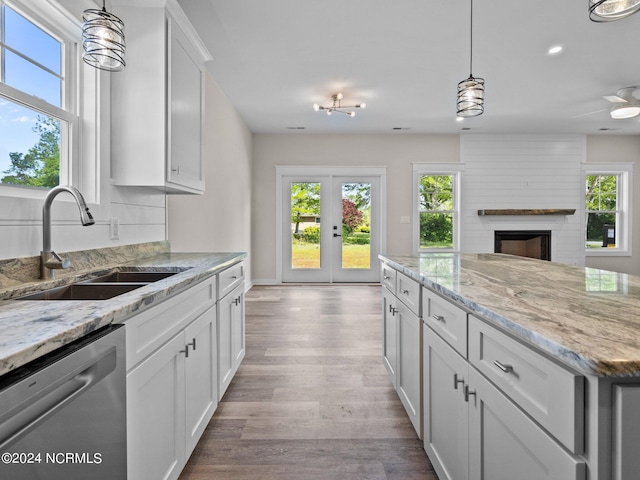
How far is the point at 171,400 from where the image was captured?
138 centimetres

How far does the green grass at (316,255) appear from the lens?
267 inches

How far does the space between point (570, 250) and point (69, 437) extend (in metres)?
8.03

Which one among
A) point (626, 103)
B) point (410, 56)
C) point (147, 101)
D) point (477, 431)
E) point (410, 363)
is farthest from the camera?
point (626, 103)

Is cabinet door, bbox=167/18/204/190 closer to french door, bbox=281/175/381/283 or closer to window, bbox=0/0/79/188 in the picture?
window, bbox=0/0/79/188

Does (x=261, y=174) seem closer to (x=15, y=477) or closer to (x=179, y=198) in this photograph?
(x=179, y=198)

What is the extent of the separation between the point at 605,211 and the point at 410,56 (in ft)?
18.8

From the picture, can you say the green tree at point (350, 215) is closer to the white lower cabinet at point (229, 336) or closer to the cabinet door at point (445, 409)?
the white lower cabinet at point (229, 336)

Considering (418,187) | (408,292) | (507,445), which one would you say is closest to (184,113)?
(408,292)

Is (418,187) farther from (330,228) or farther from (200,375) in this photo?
(200,375)

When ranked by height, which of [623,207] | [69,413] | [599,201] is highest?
[599,201]

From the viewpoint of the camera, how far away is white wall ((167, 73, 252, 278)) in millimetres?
3354

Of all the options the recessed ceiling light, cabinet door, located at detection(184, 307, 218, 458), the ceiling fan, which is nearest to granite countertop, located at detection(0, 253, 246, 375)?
cabinet door, located at detection(184, 307, 218, 458)

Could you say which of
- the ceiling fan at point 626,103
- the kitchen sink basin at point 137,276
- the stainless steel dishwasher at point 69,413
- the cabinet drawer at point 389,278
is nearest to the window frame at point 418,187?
the ceiling fan at point 626,103

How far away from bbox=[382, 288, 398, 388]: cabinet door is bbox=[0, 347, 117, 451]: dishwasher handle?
5.32 ft
